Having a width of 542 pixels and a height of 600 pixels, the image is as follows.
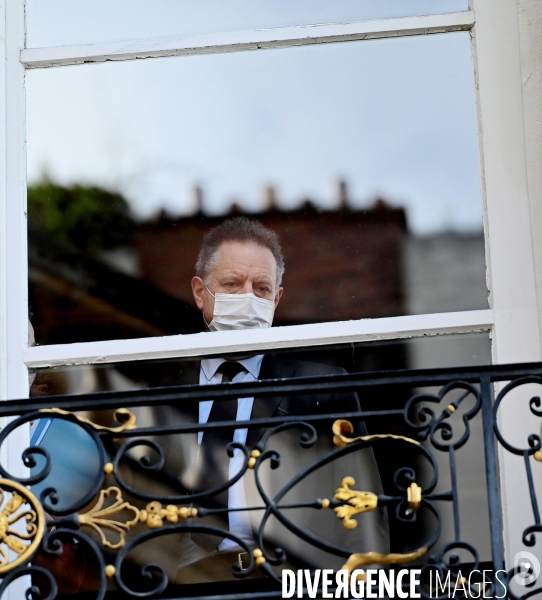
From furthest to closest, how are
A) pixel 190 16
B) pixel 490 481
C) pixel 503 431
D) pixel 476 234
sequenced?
1. pixel 190 16
2. pixel 476 234
3. pixel 503 431
4. pixel 490 481

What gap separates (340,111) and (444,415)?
4.48 ft

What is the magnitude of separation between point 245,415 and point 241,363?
0.57ft

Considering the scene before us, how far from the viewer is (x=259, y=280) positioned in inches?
153

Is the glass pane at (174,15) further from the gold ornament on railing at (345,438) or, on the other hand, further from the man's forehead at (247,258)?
the gold ornament on railing at (345,438)

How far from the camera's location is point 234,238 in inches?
156

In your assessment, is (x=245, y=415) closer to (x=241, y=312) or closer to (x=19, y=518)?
(x=241, y=312)

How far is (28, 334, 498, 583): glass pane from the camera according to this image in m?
3.54

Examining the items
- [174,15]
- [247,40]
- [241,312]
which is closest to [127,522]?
[241,312]

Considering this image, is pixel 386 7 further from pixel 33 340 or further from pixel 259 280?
pixel 33 340

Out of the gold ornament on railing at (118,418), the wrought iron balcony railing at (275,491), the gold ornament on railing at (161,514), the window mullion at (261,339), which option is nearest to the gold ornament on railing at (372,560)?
the wrought iron balcony railing at (275,491)

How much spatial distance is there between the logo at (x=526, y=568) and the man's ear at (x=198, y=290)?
1241mm

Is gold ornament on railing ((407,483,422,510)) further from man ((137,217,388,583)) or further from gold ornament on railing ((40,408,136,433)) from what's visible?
gold ornament on railing ((40,408,136,433))

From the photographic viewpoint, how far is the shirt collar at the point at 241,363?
3.74 m

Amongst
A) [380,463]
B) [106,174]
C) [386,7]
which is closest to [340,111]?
[386,7]
